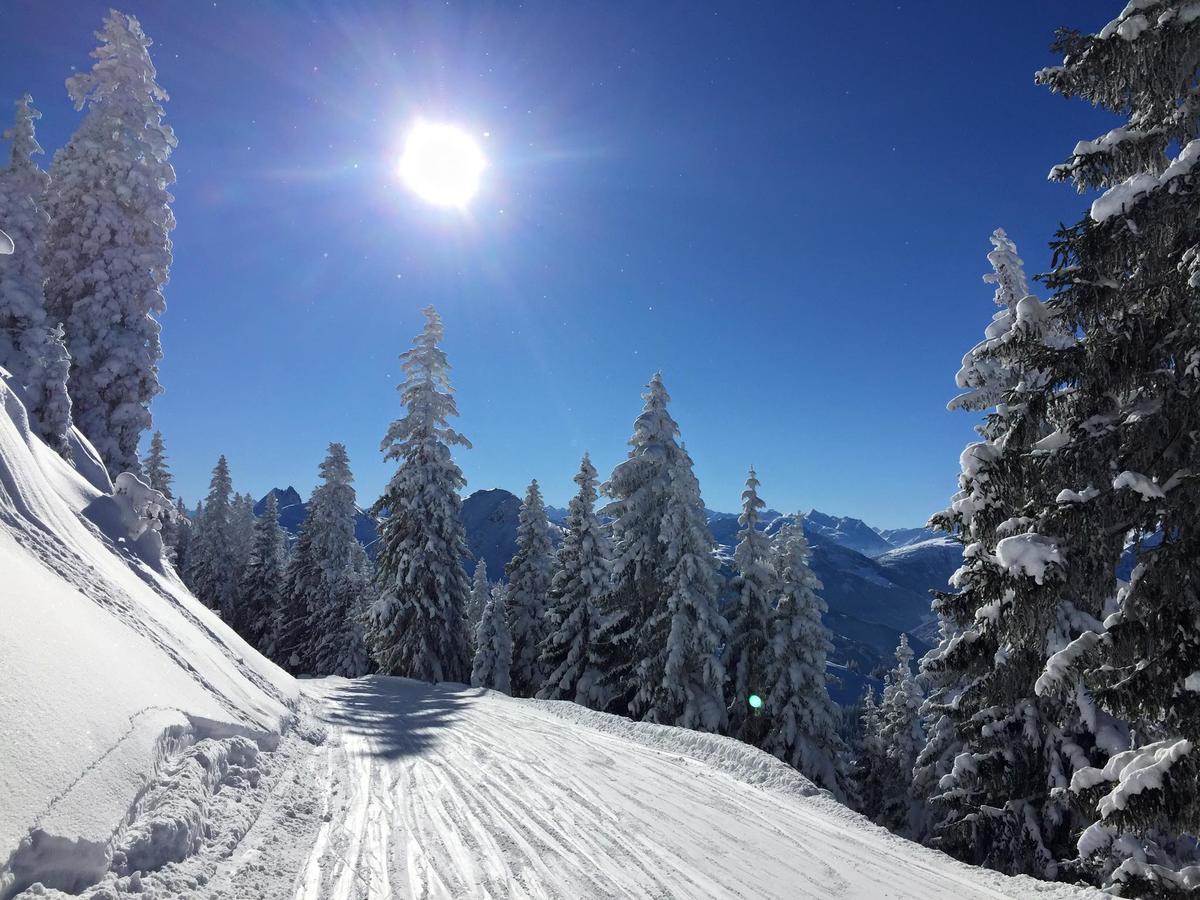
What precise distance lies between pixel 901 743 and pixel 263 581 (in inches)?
1675

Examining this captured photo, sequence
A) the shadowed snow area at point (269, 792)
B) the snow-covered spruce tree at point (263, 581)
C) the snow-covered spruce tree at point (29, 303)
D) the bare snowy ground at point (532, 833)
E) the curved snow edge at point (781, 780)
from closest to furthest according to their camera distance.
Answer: the shadowed snow area at point (269, 792) < the bare snowy ground at point (532, 833) < the curved snow edge at point (781, 780) < the snow-covered spruce tree at point (29, 303) < the snow-covered spruce tree at point (263, 581)

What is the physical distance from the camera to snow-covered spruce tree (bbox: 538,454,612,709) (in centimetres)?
2461

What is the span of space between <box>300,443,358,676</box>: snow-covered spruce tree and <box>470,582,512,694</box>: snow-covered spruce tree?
28.2 feet

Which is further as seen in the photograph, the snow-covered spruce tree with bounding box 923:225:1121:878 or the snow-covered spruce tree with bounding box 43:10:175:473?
the snow-covered spruce tree with bounding box 43:10:175:473

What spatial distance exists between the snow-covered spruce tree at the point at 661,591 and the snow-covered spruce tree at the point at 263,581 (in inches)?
1151

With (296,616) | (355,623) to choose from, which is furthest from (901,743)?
(296,616)

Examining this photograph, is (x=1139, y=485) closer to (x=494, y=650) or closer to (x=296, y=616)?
(x=494, y=650)

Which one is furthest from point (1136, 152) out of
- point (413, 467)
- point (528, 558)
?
point (528, 558)

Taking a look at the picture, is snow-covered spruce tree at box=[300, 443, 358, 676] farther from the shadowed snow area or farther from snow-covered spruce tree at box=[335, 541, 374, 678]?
the shadowed snow area

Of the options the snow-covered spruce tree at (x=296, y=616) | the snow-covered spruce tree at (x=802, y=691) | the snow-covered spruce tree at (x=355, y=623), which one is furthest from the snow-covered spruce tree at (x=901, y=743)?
the snow-covered spruce tree at (x=296, y=616)

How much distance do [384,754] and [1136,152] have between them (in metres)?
12.6

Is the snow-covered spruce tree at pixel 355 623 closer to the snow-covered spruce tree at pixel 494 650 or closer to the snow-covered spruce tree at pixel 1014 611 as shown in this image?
the snow-covered spruce tree at pixel 494 650

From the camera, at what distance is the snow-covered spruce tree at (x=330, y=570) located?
36219 millimetres

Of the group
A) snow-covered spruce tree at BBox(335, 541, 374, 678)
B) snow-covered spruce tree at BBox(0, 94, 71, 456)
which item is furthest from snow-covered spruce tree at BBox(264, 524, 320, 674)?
snow-covered spruce tree at BBox(0, 94, 71, 456)
